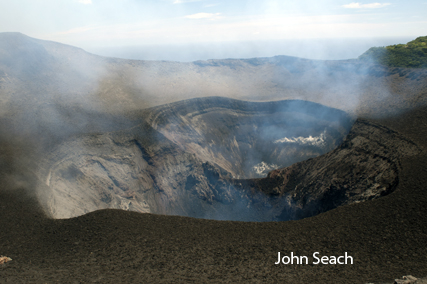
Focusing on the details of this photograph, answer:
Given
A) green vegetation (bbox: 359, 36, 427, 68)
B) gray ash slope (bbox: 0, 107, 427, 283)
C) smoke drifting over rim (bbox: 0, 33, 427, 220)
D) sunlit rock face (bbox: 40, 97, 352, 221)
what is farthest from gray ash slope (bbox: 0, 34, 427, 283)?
green vegetation (bbox: 359, 36, 427, 68)

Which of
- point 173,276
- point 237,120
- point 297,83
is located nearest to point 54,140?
point 173,276

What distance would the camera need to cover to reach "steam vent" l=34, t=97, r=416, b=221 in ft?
80.0

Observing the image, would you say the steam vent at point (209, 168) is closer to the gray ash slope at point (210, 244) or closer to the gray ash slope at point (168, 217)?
the gray ash slope at point (168, 217)

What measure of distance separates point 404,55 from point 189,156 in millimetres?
48291

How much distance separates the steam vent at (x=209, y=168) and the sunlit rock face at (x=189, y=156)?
11 centimetres

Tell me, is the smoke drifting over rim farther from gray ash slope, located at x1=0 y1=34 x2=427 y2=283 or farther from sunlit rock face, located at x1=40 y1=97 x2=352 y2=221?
sunlit rock face, located at x1=40 y1=97 x2=352 y2=221

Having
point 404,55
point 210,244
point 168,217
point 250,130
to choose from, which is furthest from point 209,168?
point 404,55

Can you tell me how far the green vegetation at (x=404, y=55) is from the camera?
5053 cm

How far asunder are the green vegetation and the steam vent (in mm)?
19085

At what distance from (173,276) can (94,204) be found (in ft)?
49.6

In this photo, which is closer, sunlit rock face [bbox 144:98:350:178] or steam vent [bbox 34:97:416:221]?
steam vent [bbox 34:97:416:221]

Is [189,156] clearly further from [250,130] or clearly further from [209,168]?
[250,130]

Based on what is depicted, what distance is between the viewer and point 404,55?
176 ft

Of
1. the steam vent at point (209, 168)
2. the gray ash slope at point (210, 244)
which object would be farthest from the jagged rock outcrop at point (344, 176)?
the gray ash slope at point (210, 244)
